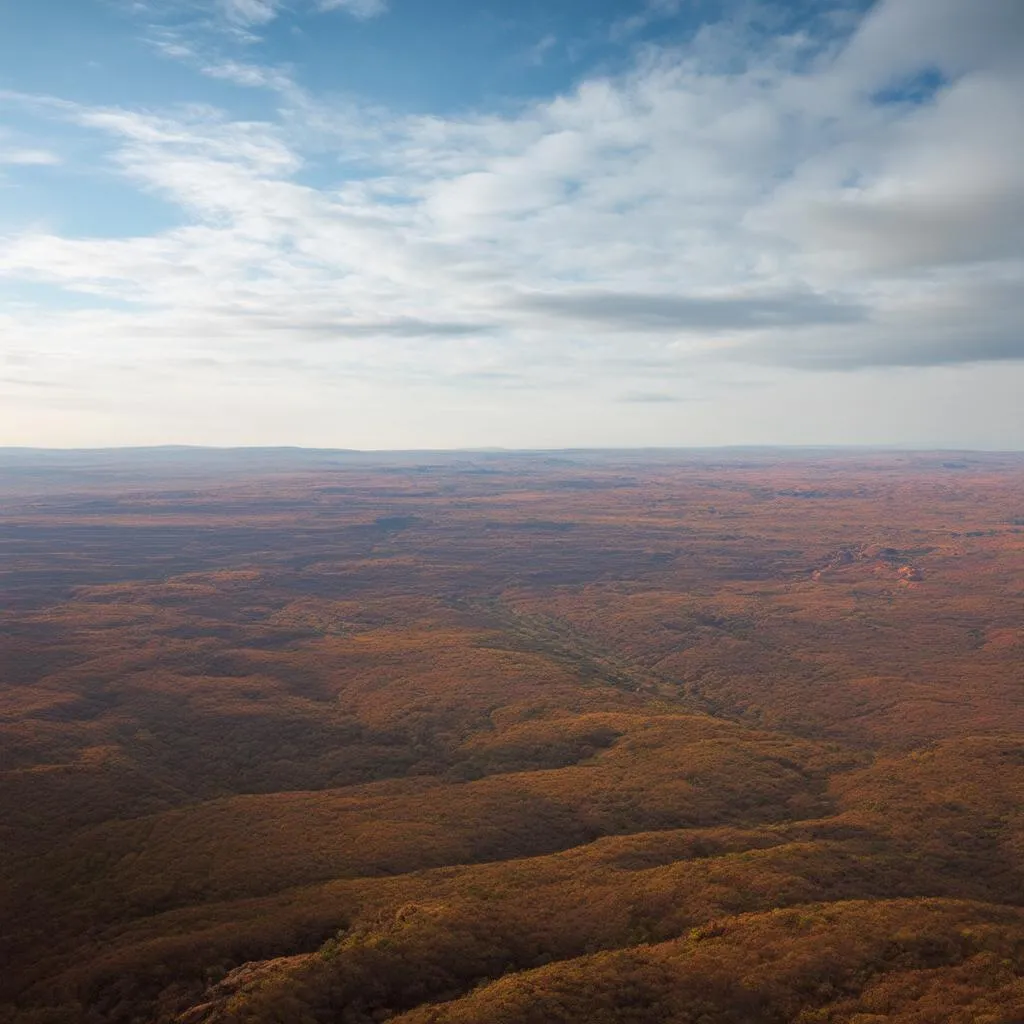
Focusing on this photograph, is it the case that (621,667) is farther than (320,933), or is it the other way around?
(621,667)

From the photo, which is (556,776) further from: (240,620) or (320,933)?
(240,620)

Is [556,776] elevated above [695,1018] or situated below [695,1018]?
below

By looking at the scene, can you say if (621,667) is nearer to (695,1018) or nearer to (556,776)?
(556,776)

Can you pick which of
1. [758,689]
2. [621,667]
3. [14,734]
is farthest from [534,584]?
[14,734]

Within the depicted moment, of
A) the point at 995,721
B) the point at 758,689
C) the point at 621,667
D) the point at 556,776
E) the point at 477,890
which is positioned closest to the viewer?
the point at 477,890

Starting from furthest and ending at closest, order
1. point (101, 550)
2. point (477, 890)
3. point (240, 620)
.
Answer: point (101, 550) < point (240, 620) < point (477, 890)

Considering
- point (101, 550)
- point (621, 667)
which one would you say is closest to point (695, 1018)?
point (621, 667)
